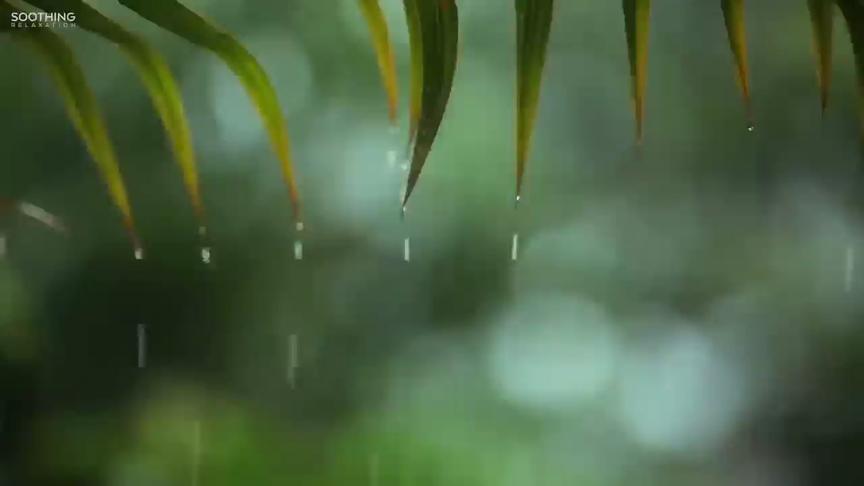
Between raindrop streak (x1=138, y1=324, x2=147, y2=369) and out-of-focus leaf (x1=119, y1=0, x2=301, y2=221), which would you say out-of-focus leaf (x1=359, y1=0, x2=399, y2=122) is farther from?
raindrop streak (x1=138, y1=324, x2=147, y2=369)

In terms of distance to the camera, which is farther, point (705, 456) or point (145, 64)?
point (705, 456)

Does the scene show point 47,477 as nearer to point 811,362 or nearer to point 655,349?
point 655,349

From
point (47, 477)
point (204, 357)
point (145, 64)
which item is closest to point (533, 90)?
point (145, 64)

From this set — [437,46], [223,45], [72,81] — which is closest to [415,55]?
[437,46]

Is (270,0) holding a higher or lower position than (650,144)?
higher

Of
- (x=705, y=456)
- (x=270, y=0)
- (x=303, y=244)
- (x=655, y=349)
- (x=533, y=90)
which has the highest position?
(x=270, y=0)

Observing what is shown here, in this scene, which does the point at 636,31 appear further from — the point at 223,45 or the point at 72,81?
the point at 72,81

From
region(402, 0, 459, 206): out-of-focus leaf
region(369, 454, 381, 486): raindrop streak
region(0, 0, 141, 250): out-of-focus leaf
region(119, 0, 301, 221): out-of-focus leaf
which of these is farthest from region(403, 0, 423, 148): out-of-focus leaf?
region(369, 454, 381, 486): raindrop streak
